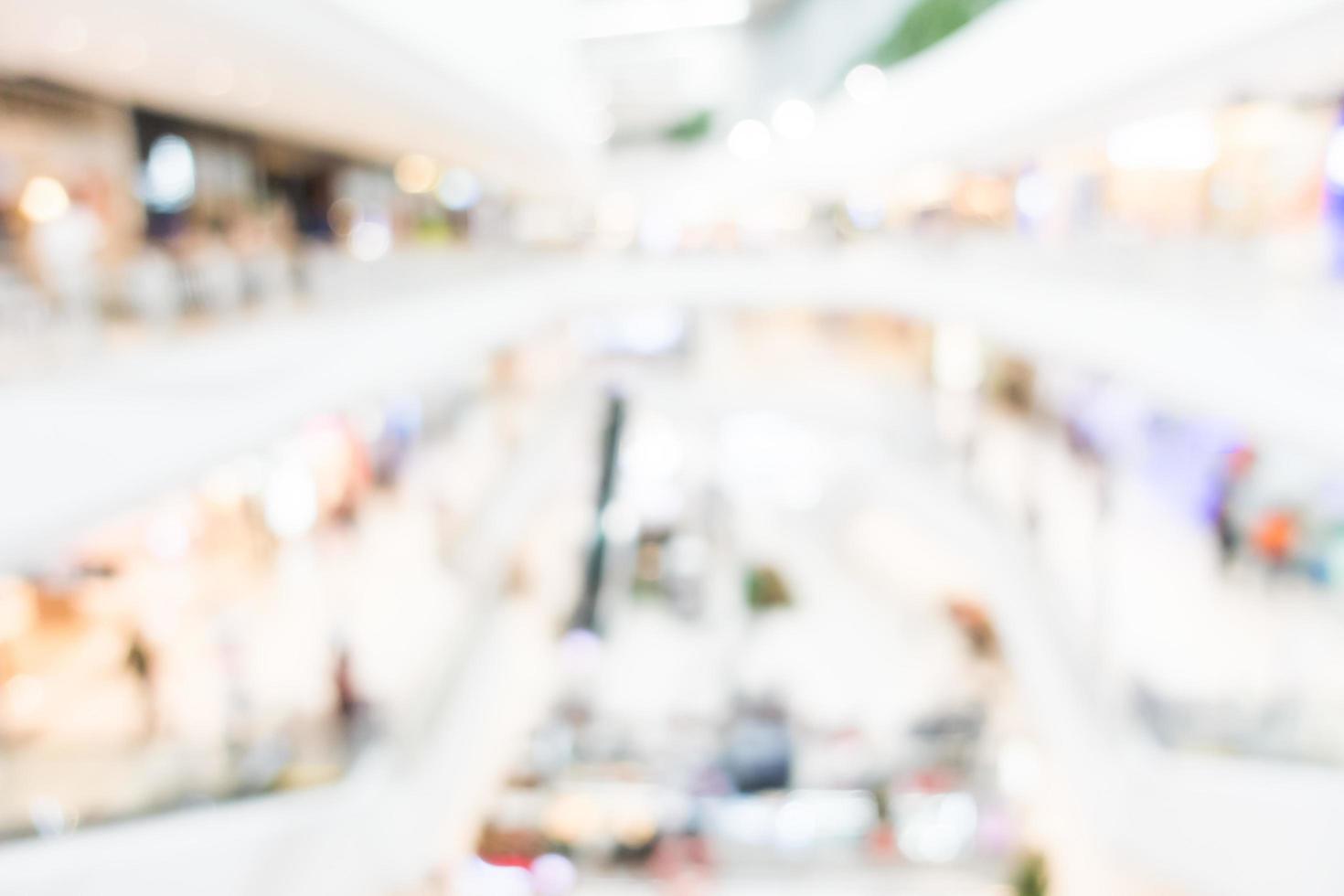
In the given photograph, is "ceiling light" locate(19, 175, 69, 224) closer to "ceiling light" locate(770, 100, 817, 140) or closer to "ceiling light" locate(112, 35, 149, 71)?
"ceiling light" locate(112, 35, 149, 71)

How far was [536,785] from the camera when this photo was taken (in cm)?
775

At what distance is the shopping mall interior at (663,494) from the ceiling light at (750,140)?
9.9 inches

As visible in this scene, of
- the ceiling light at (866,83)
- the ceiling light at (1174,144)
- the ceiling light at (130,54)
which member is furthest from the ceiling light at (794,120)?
the ceiling light at (130,54)

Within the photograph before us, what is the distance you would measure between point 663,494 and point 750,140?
5198 millimetres

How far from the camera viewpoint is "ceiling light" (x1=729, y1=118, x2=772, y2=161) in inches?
451

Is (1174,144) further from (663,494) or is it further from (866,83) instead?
(663,494)

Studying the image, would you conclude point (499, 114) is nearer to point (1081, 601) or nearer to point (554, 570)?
point (1081, 601)

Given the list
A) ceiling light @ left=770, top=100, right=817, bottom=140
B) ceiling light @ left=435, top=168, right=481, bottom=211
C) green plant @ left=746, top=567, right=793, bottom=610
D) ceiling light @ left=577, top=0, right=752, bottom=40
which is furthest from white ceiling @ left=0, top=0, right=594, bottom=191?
ceiling light @ left=435, top=168, right=481, bottom=211

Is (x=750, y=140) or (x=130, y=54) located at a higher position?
(x=750, y=140)

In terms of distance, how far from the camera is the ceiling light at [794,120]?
9.62 metres

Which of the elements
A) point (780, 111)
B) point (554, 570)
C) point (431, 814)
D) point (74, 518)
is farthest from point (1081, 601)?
point (780, 111)

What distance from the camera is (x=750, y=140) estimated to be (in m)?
12.2

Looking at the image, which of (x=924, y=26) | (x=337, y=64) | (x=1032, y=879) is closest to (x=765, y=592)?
(x=1032, y=879)

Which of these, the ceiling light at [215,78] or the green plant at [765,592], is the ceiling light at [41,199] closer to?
the ceiling light at [215,78]
